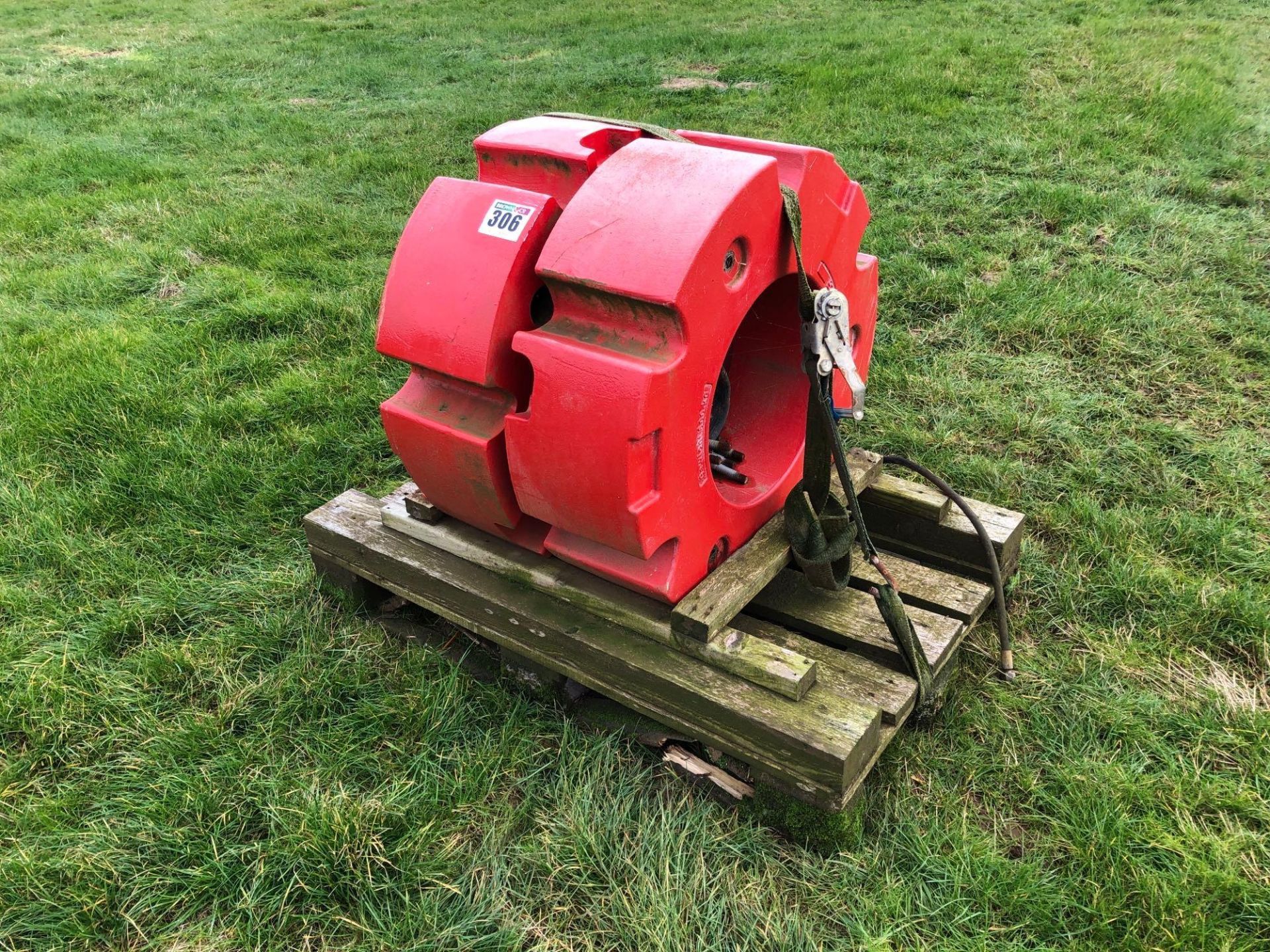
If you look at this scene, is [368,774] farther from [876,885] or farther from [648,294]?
[648,294]

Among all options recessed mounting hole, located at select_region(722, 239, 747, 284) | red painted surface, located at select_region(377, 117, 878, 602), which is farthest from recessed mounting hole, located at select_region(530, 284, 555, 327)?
recessed mounting hole, located at select_region(722, 239, 747, 284)

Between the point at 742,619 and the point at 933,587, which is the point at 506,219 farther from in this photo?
the point at 933,587

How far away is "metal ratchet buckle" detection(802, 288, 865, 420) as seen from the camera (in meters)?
1.94

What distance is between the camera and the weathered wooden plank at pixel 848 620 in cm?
216

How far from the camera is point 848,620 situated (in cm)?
224

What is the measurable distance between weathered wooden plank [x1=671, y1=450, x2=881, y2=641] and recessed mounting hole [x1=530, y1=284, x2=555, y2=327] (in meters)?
0.73

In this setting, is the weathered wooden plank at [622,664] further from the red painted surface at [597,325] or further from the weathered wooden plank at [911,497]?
the weathered wooden plank at [911,497]

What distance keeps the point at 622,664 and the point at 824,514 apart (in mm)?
643

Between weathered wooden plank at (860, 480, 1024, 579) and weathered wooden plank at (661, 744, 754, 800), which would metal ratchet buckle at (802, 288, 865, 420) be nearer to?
weathered wooden plank at (860, 480, 1024, 579)

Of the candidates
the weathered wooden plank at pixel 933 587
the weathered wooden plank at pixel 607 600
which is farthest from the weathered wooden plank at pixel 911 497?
the weathered wooden plank at pixel 607 600

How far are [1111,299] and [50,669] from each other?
414cm

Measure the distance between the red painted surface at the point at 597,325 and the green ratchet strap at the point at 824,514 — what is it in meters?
0.08

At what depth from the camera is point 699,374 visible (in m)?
1.87

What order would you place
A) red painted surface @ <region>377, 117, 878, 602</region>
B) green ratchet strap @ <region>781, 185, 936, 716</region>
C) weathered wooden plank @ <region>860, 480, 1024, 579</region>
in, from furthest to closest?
weathered wooden plank @ <region>860, 480, 1024, 579</region>
green ratchet strap @ <region>781, 185, 936, 716</region>
red painted surface @ <region>377, 117, 878, 602</region>
